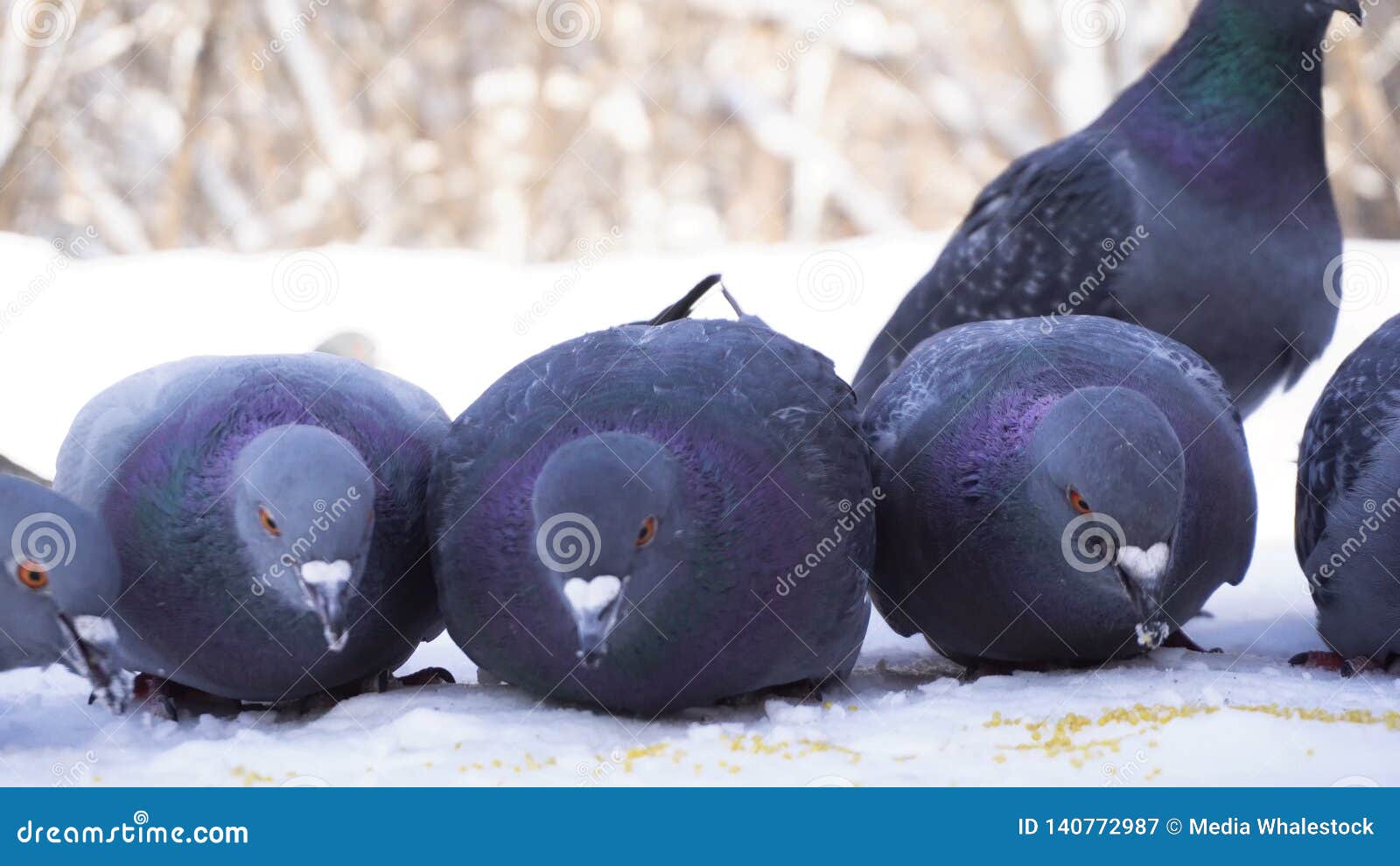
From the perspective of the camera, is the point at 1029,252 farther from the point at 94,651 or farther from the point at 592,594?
the point at 94,651

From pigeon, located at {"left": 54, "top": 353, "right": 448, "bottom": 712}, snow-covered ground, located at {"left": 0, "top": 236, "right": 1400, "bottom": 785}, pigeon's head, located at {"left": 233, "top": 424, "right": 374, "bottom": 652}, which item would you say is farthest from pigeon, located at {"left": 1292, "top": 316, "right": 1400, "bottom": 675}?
pigeon's head, located at {"left": 233, "top": 424, "right": 374, "bottom": 652}

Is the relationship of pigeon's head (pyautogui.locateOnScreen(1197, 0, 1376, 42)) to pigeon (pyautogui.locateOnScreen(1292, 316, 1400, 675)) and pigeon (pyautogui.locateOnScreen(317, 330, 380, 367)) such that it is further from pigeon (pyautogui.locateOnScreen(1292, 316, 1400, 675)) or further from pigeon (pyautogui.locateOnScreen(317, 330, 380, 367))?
pigeon (pyautogui.locateOnScreen(317, 330, 380, 367))

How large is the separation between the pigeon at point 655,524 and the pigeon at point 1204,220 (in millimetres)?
2053

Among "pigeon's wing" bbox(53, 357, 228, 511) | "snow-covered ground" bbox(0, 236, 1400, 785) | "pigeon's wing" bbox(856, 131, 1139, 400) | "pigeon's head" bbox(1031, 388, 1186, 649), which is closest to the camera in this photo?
"snow-covered ground" bbox(0, 236, 1400, 785)

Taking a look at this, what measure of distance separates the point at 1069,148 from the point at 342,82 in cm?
776

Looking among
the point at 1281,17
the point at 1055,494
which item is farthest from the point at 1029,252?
the point at 1055,494

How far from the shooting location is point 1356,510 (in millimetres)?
3900

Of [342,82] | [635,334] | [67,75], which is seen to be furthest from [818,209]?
[635,334]

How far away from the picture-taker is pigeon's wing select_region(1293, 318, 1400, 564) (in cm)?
396

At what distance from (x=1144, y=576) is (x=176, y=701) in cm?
249

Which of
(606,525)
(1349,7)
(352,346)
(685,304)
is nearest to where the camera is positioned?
(606,525)

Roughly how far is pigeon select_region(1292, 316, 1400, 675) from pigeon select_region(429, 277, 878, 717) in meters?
1.28

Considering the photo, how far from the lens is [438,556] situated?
3.61m

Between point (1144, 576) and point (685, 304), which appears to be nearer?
point (1144, 576)
